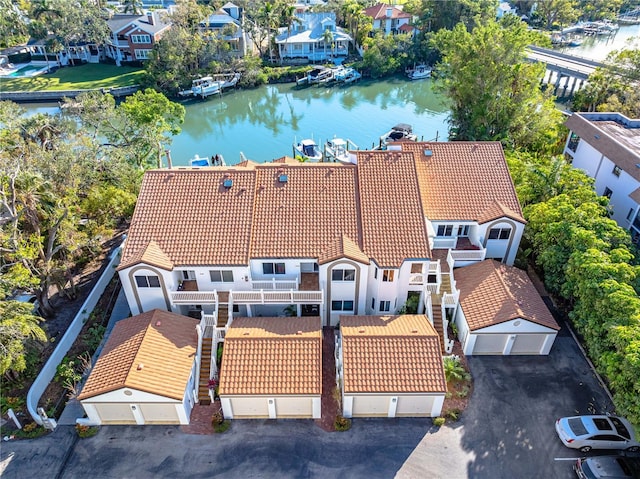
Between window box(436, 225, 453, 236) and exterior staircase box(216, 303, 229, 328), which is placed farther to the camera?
window box(436, 225, 453, 236)

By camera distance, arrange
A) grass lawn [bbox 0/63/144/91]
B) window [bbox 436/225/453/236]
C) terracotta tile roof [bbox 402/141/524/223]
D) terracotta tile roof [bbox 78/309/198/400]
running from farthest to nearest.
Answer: grass lawn [bbox 0/63/144/91]
window [bbox 436/225/453/236]
terracotta tile roof [bbox 402/141/524/223]
terracotta tile roof [bbox 78/309/198/400]

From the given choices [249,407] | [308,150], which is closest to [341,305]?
[249,407]

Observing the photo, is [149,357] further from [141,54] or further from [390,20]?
[390,20]

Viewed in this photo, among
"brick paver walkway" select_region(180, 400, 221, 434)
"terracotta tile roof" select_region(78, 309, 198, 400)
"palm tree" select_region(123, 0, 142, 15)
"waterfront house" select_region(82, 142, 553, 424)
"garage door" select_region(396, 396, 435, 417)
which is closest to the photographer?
"terracotta tile roof" select_region(78, 309, 198, 400)

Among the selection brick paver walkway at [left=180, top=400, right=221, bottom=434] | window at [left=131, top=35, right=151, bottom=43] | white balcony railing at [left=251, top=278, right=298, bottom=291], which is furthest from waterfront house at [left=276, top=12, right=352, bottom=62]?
brick paver walkway at [left=180, top=400, right=221, bottom=434]

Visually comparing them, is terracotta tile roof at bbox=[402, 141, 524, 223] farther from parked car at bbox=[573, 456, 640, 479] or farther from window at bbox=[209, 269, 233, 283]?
parked car at bbox=[573, 456, 640, 479]
